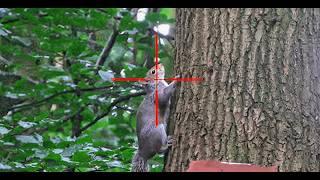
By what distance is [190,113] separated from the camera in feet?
8.13

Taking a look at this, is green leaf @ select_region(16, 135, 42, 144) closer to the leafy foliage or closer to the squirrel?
the leafy foliage

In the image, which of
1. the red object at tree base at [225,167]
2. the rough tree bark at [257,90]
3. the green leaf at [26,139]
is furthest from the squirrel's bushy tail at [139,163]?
the red object at tree base at [225,167]

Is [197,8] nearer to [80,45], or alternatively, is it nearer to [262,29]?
[262,29]

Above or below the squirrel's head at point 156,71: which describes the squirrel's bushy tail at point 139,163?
below

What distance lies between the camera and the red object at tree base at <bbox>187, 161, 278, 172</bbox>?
7.40 ft

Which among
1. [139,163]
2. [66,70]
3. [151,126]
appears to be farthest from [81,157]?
[66,70]

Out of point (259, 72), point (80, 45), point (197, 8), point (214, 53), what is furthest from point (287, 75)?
point (80, 45)

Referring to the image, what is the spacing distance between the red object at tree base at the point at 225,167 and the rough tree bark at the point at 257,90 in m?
0.03

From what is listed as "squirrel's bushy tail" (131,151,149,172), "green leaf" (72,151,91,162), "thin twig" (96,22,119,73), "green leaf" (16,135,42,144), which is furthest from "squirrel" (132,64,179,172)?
"thin twig" (96,22,119,73)

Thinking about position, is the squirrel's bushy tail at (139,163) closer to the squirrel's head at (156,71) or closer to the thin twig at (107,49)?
the squirrel's head at (156,71)

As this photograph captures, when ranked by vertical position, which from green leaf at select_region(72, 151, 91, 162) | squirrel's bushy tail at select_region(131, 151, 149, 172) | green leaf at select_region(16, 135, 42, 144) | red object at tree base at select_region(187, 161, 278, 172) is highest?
red object at tree base at select_region(187, 161, 278, 172)

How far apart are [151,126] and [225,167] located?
124 centimetres

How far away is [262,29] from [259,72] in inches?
6.5

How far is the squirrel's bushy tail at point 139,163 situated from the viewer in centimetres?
327
